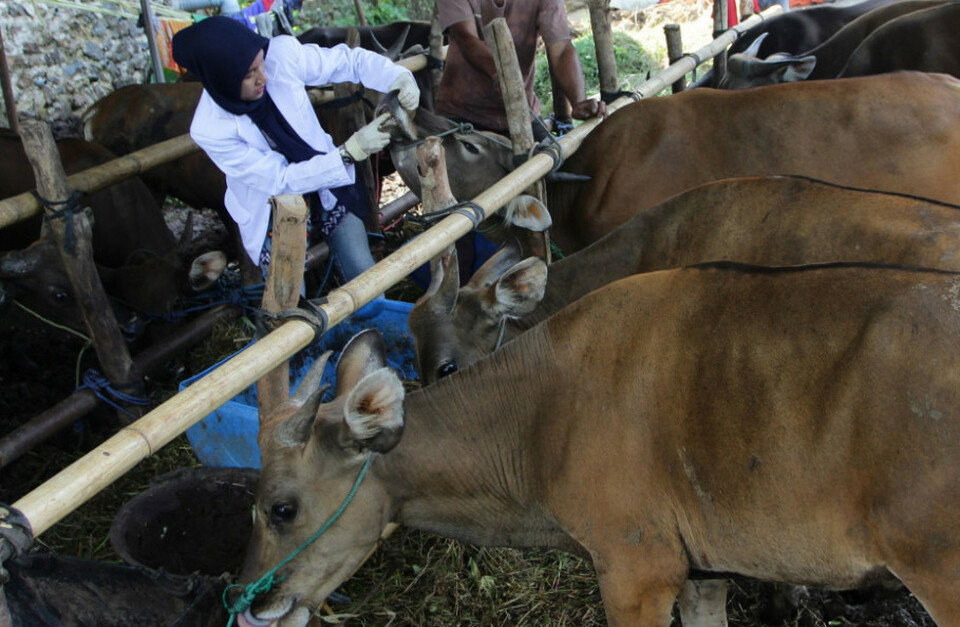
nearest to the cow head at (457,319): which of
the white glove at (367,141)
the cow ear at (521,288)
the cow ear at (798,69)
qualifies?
the cow ear at (521,288)

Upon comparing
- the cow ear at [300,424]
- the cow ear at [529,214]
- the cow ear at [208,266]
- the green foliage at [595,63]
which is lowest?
the green foliage at [595,63]

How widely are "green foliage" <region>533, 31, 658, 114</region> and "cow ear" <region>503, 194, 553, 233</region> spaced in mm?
8343

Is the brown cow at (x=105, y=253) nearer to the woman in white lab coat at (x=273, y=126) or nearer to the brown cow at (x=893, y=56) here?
the woman in white lab coat at (x=273, y=126)

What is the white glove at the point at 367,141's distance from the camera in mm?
4540

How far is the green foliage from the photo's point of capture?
1380 centimetres

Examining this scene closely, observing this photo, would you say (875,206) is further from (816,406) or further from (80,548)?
(80,548)

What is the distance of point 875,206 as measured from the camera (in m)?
3.71

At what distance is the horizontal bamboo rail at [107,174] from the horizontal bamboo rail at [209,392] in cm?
220

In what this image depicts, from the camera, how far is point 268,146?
4988 mm

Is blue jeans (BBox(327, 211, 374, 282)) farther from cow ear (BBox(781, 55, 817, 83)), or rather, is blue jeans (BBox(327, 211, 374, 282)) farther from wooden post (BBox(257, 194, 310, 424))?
cow ear (BBox(781, 55, 817, 83))

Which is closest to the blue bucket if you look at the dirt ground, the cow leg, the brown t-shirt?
the dirt ground

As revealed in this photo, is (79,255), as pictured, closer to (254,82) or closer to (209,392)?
(254,82)

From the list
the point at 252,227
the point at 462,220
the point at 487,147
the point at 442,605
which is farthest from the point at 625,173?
the point at 442,605

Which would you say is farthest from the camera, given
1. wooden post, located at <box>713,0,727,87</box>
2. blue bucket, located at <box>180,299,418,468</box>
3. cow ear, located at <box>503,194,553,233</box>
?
wooden post, located at <box>713,0,727,87</box>
